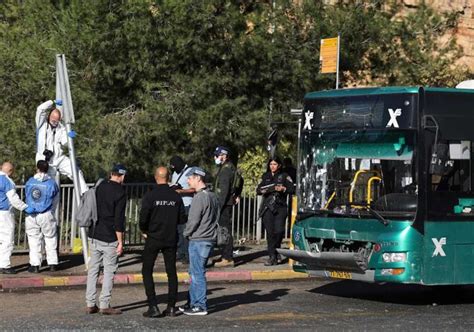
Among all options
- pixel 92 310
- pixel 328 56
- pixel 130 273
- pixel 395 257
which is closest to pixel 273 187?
pixel 130 273

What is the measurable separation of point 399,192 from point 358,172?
73cm

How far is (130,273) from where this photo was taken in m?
14.6

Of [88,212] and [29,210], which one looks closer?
[88,212]

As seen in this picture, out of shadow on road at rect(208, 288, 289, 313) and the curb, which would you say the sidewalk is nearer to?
the curb

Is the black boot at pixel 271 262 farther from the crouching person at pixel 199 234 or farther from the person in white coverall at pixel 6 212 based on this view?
the crouching person at pixel 199 234

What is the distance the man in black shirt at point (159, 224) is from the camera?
422 inches

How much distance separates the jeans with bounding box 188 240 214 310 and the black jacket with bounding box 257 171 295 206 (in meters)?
4.85

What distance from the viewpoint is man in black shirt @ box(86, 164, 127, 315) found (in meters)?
10.9

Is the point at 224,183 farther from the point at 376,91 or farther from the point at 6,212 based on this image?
the point at 376,91

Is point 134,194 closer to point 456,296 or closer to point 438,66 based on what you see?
point 456,296

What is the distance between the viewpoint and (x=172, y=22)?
805 inches

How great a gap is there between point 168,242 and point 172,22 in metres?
10.5

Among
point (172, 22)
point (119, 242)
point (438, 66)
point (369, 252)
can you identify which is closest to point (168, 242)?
point (119, 242)

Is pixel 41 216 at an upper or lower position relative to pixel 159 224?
lower
